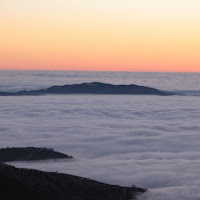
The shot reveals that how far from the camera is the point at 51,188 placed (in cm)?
1243

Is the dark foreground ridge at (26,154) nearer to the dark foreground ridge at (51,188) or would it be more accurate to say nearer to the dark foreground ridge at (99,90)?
the dark foreground ridge at (51,188)

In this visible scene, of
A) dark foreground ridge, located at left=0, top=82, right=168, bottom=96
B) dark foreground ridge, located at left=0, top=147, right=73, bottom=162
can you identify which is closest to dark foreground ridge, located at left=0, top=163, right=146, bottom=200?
dark foreground ridge, located at left=0, top=147, right=73, bottom=162

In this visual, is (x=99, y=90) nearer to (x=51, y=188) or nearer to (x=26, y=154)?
(x=26, y=154)

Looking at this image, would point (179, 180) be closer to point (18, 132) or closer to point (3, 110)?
point (18, 132)

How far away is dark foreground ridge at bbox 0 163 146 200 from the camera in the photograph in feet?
36.8

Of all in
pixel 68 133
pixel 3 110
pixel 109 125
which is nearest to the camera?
pixel 68 133

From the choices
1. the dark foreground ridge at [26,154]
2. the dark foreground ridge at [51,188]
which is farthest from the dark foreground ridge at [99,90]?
the dark foreground ridge at [51,188]

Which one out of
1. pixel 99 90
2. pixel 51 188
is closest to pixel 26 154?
pixel 51 188

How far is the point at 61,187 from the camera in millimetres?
12945

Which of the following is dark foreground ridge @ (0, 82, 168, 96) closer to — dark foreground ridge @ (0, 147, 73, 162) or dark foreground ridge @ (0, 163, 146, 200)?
dark foreground ridge @ (0, 147, 73, 162)

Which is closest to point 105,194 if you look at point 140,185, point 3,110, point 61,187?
point 61,187

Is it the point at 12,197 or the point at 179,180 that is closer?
the point at 12,197

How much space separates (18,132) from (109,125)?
9577mm

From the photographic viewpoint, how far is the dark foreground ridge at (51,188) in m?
11.2
